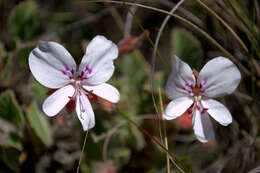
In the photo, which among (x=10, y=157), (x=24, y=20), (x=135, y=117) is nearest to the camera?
(x=10, y=157)

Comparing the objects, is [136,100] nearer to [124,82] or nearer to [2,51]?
[124,82]

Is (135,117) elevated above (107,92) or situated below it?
below

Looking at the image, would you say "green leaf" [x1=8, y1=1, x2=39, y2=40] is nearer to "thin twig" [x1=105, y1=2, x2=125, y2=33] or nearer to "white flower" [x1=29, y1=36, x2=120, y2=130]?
"thin twig" [x1=105, y1=2, x2=125, y2=33]

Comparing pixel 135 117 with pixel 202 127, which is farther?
pixel 135 117

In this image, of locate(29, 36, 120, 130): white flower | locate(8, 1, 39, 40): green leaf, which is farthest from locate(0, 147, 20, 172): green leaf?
locate(8, 1, 39, 40): green leaf

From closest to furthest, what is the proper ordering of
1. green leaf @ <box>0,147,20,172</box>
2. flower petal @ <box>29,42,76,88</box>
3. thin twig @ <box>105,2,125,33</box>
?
1. flower petal @ <box>29,42,76,88</box>
2. green leaf @ <box>0,147,20,172</box>
3. thin twig @ <box>105,2,125,33</box>

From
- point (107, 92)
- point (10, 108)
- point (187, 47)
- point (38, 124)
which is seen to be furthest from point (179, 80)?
point (10, 108)

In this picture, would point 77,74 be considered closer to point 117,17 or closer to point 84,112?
point 84,112
